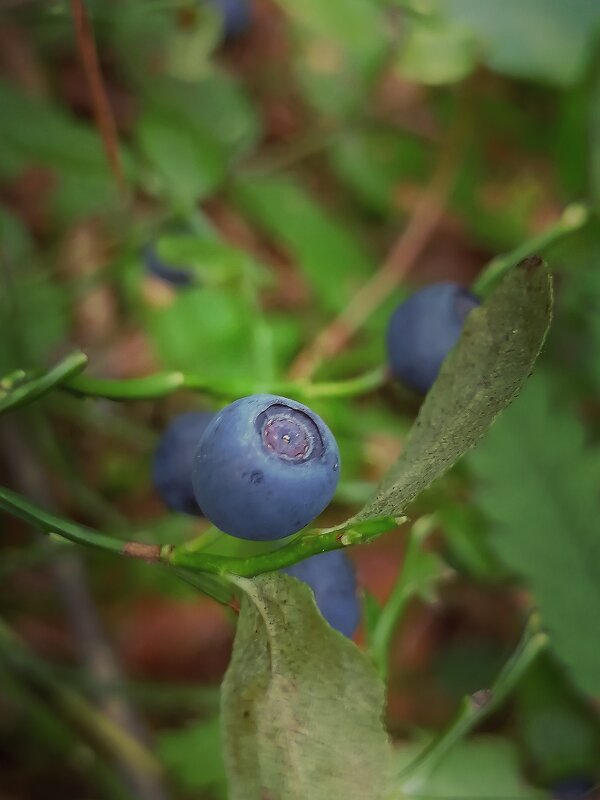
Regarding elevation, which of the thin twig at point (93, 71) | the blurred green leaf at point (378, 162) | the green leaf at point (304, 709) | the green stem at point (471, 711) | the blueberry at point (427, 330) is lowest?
the green leaf at point (304, 709)

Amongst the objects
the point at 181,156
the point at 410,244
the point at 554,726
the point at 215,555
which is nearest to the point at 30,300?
the point at 181,156

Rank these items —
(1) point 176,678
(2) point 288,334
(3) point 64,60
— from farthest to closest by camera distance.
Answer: (3) point 64,60 < (1) point 176,678 < (2) point 288,334

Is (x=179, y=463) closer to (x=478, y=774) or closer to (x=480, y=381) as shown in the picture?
(x=480, y=381)

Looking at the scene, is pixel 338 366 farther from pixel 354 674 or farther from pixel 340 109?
pixel 354 674

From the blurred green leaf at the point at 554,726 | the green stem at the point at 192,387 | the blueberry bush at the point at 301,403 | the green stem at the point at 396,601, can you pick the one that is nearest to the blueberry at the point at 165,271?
the blueberry bush at the point at 301,403

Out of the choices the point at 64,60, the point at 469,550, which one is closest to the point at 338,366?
the point at 469,550

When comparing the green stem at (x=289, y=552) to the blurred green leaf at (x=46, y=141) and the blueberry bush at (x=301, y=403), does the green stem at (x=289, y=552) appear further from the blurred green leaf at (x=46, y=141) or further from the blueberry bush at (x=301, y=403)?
the blurred green leaf at (x=46, y=141)

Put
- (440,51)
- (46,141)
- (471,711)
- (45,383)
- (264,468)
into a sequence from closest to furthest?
(264,468) → (45,383) → (471,711) → (46,141) → (440,51)
